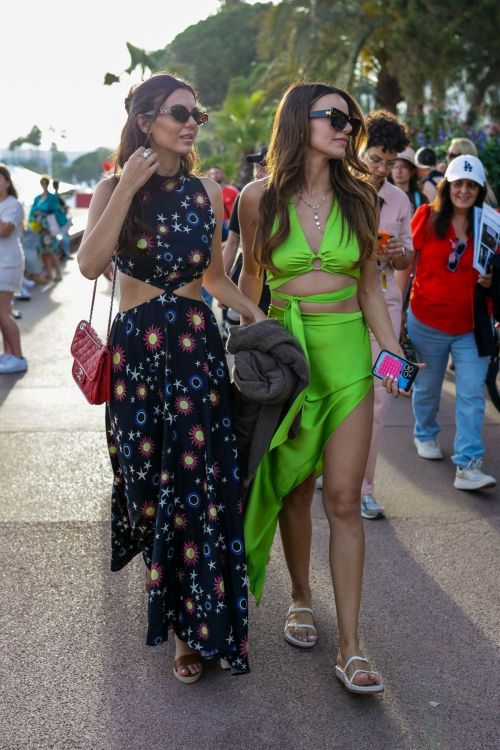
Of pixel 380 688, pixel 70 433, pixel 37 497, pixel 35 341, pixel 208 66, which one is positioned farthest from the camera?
pixel 208 66

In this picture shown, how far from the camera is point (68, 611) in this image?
3770mm

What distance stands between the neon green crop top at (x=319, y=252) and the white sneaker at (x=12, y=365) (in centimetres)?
626

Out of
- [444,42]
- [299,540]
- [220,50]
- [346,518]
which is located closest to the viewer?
[346,518]

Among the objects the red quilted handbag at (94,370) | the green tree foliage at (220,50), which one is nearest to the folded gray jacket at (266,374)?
the red quilted handbag at (94,370)

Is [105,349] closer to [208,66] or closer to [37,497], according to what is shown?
[37,497]

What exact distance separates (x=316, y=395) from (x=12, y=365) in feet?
20.9

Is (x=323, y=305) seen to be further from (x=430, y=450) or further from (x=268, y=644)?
(x=430, y=450)

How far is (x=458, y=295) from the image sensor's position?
18.1ft

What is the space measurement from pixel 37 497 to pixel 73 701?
236cm

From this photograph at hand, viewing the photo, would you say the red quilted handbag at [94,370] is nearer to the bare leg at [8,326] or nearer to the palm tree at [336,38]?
the bare leg at [8,326]

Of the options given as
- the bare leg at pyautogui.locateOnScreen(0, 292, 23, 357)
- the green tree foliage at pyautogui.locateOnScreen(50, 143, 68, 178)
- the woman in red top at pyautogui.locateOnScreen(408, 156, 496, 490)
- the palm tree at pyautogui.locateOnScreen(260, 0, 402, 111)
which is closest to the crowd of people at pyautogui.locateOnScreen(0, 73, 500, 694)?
the woman in red top at pyautogui.locateOnScreen(408, 156, 496, 490)

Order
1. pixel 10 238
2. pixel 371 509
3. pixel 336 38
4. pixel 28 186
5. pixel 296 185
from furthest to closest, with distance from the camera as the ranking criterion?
pixel 336 38 → pixel 28 186 → pixel 10 238 → pixel 371 509 → pixel 296 185

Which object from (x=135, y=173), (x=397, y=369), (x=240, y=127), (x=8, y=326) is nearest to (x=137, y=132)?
(x=135, y=173)

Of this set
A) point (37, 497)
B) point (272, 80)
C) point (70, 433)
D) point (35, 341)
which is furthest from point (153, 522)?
point (272, 80)
